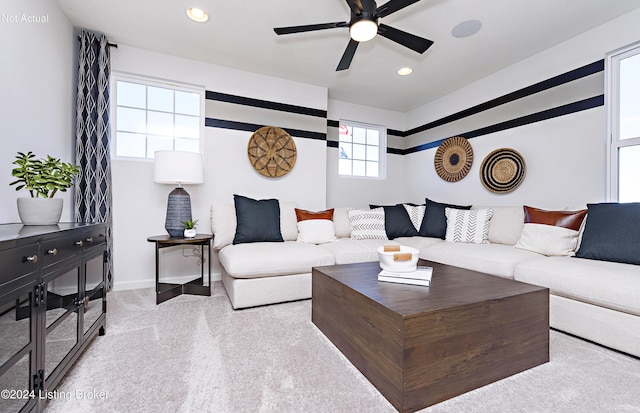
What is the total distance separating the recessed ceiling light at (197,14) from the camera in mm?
2414

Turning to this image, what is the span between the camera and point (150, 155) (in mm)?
3158

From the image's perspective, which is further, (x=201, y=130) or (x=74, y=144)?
(x=201, y=130)

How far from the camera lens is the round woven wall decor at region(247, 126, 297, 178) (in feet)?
11.7

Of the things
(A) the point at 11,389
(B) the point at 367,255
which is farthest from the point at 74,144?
(B) the point at 367,255

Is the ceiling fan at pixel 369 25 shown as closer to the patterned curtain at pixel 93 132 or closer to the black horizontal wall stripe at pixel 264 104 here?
the black horizontal wall stripe at pixel 264 104

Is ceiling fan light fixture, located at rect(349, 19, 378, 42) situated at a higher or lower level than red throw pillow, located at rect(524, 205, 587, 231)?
higher

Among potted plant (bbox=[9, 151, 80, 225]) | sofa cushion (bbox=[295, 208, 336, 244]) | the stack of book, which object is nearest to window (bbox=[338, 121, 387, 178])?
sofa cushion (bbox=[295, 208, 336, 244])

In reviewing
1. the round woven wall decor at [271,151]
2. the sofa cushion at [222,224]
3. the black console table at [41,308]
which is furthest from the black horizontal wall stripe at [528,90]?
the black console table at [41,308]

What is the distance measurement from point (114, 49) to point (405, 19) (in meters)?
2.91

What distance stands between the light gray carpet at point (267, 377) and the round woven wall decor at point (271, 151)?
203 centimetres

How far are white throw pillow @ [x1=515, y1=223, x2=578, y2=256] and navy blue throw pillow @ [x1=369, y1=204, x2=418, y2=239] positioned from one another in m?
1.20

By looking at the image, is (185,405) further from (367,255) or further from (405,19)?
(405,19)

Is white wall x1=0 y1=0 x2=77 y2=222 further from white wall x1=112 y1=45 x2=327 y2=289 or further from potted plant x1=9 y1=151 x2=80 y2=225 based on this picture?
white wall x1=112 y1=45 x2=327 y2=289

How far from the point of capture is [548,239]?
2486 mm
